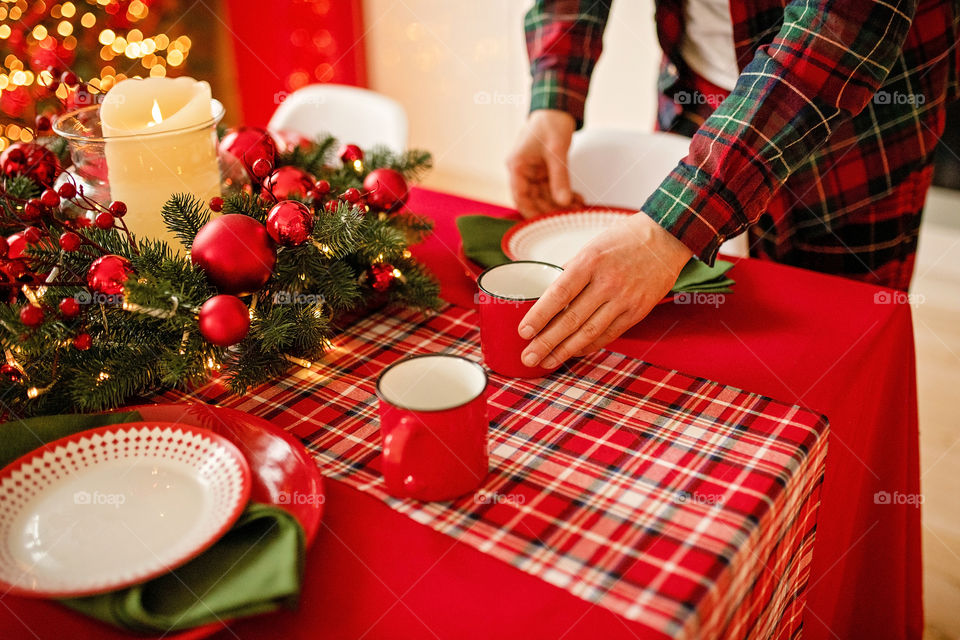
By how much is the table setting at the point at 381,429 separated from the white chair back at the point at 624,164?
39 cm

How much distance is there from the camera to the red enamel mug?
608mm

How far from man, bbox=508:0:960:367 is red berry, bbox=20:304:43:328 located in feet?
1.47

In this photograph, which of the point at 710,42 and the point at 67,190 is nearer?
the point at 67,190

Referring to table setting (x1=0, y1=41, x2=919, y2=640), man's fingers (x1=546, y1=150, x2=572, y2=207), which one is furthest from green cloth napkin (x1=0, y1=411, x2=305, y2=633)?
man's fingers (x1=546, y1=150, x2=572, y2=207)

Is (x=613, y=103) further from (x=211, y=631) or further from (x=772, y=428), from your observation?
(x=211, y=631)

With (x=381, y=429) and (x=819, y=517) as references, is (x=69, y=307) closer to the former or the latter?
(x=381, y=429)

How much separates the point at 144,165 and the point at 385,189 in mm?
305

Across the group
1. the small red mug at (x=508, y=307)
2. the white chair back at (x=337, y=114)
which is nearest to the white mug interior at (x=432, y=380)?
the small red mug at (x=508, y=307)

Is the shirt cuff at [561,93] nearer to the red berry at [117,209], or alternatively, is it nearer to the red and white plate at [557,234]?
the red and white plate at [557,234]

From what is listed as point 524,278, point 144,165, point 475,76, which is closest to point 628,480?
point 524,278

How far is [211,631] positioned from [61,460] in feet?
0.76

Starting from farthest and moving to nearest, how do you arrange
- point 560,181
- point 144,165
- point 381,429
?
point 560,181 → point 144,165 → point 381,429

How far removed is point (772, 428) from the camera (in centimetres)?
73

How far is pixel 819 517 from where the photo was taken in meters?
0.80
